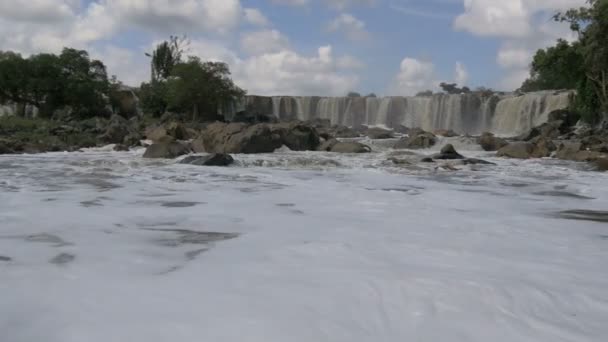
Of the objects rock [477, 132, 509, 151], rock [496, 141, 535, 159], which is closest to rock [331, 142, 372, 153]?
rock [496, 141, 535, 159]

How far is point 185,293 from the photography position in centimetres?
260

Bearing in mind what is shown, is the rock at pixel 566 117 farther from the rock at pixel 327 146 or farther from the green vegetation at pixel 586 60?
the rock at pixel 327 146

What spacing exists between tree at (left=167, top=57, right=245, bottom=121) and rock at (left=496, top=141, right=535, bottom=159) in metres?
19.2

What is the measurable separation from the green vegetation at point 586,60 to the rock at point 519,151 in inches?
319

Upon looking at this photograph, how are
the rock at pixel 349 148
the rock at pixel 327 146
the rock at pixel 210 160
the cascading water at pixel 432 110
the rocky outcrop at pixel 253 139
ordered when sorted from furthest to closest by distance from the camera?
1. the cascading water at pixel 432 110
2. the rock at pixel 327 146
3. the rock at pixel 349 148
4. the rocky outcrop at pixel 253 139
5. the rock at pixel 210 160

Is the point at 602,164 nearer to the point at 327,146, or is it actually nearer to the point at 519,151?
the point at 519,151

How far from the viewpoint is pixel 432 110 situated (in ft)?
101

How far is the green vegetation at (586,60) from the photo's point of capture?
19.9m

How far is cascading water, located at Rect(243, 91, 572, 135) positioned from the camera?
87.4ft

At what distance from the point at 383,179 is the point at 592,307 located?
20.7ft

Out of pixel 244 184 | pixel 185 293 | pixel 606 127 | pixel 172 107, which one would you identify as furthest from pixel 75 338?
pixel 172 107

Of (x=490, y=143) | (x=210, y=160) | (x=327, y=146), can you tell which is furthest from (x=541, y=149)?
(x=210, y=160)

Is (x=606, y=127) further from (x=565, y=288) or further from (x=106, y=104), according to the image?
(x=106, y=104)

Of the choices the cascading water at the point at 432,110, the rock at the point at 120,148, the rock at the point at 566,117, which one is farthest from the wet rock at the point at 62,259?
the cascading water at the point at 432,110
